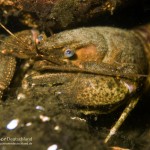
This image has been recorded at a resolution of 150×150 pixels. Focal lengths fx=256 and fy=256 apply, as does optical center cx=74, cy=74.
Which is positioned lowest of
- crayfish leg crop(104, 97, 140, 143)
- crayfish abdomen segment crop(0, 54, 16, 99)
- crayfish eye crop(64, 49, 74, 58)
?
crayfish leg crop(104, 97, 140, 143)

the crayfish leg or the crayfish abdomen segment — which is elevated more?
the crayfish abdomen segment

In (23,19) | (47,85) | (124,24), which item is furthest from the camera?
(124,24)

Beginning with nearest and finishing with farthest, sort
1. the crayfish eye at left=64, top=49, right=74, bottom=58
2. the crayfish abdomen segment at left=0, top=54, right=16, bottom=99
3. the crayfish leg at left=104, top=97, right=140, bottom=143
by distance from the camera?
1. the crayfish leg at left=104, top=97, right=140, bottom=143
2. the crayfish eye at left=64, top=49, right=74, bottom=58
3. the crayfish abdomen segment at left=0, top=54, right=16, bottom=99

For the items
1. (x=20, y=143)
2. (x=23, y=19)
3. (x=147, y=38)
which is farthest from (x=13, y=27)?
(x=20, y=143)

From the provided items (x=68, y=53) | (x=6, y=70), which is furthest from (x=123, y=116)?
(x=6, y=70)

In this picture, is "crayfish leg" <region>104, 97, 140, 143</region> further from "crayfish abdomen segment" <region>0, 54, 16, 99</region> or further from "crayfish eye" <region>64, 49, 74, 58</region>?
"crayfish abdomen segment" <region>0, 54, 16, 99</region>

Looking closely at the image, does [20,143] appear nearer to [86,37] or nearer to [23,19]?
[86,37]

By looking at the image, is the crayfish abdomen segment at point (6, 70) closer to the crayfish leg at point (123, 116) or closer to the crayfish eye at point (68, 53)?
the crayfish eye at point (68, 53)

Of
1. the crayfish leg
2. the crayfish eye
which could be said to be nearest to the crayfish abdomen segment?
the crayfish eye

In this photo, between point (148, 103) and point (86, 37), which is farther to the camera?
point (148, 103)

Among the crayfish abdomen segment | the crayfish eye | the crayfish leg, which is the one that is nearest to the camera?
the crayfish leg

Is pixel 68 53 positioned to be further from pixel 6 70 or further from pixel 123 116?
pixel 123 116
